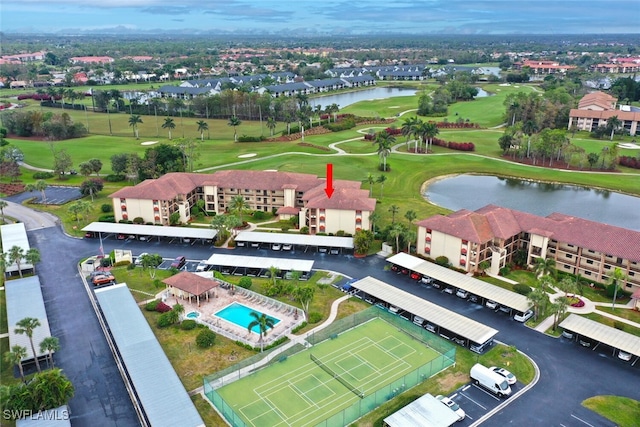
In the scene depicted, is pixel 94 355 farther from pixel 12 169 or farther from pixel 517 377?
pixel 12 169

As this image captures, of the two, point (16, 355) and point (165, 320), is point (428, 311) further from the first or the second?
point (16, 355)

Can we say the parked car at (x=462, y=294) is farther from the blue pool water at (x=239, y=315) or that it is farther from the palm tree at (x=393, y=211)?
the blue pool water at (x=239, y=315)

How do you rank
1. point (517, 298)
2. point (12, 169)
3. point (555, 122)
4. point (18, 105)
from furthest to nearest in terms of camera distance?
point (18, 105), point (555, 122), point (12, 169), point (517, 298)

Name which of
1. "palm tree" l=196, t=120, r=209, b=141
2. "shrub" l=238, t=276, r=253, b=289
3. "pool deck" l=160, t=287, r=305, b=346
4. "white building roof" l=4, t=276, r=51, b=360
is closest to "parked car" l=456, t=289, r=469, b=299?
"pool deck" l=160, t=287, r=305, b=346

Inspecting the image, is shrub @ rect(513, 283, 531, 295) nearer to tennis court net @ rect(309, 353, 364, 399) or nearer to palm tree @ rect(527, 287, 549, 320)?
palm tree @ rect(527, 287, 549, 320)

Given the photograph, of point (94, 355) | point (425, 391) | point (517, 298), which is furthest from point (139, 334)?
point (517, 298)

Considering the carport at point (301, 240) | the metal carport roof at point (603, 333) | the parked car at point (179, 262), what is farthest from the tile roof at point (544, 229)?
the parked car at point (179, 262)
